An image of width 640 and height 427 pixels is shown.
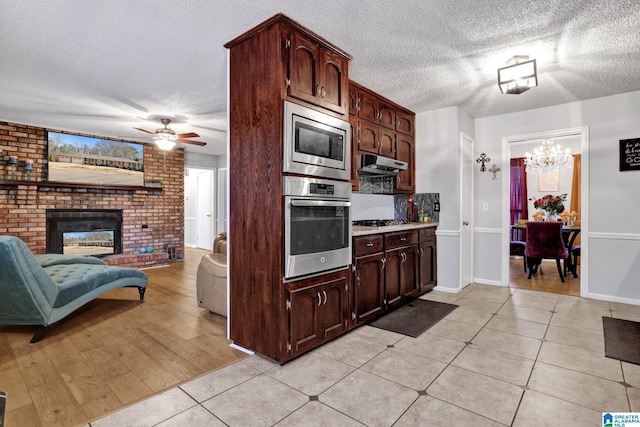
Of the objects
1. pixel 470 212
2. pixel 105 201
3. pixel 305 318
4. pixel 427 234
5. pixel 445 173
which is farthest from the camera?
pixel 105 201

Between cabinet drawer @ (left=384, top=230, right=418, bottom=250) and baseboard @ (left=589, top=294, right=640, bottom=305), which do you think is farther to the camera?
baseboard @ (left=589, top=294, right=640, bottom=305)

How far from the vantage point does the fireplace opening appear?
208 inches

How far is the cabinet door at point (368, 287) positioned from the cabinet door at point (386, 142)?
135cm

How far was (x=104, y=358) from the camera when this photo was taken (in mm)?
2424

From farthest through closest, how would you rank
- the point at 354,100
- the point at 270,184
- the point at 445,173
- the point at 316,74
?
the point at 445,173 < the point at 354,100 < the point at 316,74 < the point at 270,184

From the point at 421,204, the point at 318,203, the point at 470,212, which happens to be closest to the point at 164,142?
the point at 318,203

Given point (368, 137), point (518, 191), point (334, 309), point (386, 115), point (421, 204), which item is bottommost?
point (334, 309)

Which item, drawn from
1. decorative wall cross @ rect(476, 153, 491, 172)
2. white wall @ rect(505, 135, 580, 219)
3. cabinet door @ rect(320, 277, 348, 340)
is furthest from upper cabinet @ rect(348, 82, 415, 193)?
white wall @ rect(505, 135, 580, 219)

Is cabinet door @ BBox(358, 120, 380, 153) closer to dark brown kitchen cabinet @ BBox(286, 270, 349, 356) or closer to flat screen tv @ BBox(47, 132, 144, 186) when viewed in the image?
dark brown kitchen cabinet @ BBox(286, 270, 349, 356)

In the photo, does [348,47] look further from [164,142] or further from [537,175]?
[537,175]

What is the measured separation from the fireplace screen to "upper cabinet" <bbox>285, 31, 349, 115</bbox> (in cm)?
522

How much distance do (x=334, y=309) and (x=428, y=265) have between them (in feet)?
6.50

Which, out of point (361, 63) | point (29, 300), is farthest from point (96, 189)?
point (361, 63)

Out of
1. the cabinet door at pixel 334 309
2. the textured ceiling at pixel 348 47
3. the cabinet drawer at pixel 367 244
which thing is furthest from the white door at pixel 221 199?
the cabinet door at pixel 334 309
